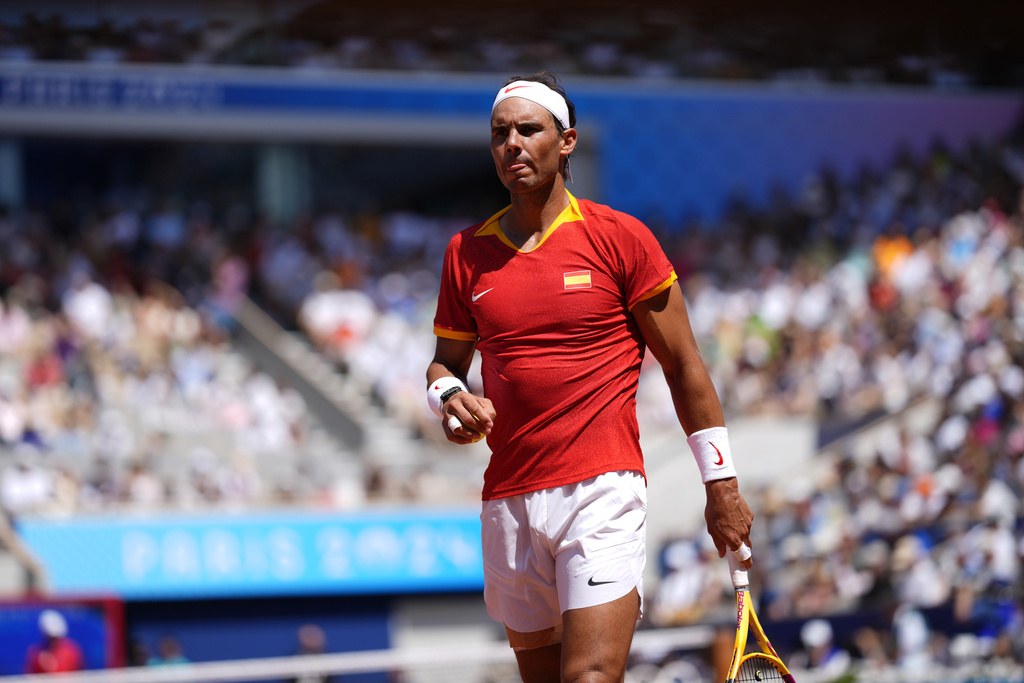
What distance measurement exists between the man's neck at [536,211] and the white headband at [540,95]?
18 centimetres

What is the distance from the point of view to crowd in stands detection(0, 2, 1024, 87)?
60.7ft

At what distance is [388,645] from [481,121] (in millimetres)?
9068

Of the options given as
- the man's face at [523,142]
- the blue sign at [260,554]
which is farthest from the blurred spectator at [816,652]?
the man's face at [523,142]

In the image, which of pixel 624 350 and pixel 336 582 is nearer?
pixel 624 350

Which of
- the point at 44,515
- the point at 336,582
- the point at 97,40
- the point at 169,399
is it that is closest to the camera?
the point at 44,515

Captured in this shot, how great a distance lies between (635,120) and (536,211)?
57.9 ft

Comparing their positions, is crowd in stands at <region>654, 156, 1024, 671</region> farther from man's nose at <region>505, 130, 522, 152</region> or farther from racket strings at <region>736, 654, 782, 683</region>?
man's nose at <region>505, 130, 522, 152</region>

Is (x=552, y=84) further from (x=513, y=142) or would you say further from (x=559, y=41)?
(x=559, y=41)

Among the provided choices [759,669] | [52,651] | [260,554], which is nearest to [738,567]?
[759,669]

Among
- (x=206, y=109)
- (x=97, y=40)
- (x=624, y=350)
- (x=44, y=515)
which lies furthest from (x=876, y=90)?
(x=624, y=350)

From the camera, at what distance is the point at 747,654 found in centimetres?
367

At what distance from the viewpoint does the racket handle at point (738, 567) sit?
3658 millimetres

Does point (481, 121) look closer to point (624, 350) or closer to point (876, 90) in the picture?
point (876, 90)

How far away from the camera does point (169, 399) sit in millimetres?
15086
